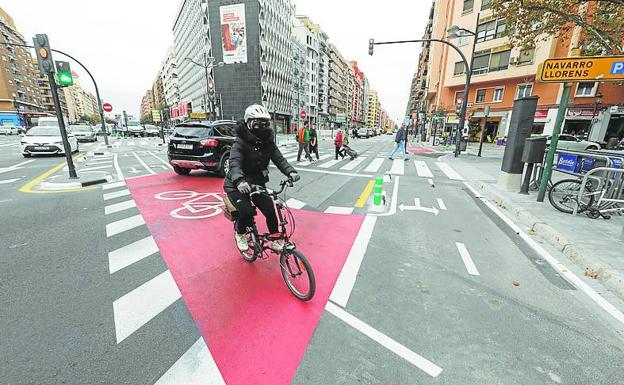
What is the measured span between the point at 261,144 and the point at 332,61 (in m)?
107

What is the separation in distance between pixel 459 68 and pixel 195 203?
119 ft

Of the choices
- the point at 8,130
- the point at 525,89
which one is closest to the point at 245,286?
the point at 525,89

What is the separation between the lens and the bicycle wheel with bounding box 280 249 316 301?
9.62ft

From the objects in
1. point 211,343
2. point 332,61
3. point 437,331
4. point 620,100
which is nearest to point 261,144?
point 211,343

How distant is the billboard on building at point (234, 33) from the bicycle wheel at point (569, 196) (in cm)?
6173

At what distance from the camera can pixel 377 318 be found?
2.74m

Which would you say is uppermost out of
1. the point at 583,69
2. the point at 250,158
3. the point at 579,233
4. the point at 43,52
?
the point at 43,52

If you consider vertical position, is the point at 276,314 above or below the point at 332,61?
below

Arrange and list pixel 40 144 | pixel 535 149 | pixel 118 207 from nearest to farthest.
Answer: pixel 118 207 < pixel 535 149 < pixel 40 144

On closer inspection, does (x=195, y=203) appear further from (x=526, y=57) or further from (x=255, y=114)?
(x=526, y=57)

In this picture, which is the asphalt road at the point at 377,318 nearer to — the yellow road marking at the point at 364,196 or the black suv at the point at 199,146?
the yellow road marking at the point at 364,196

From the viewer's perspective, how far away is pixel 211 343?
2.39m

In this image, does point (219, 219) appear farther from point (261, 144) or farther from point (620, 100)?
point (620, 100)

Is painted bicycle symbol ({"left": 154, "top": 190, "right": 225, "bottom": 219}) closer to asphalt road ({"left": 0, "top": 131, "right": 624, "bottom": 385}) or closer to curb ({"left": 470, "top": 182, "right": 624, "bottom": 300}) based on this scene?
asphalt road ({"left": 0, "top": 131, "right": 624, "bottom": 385})
